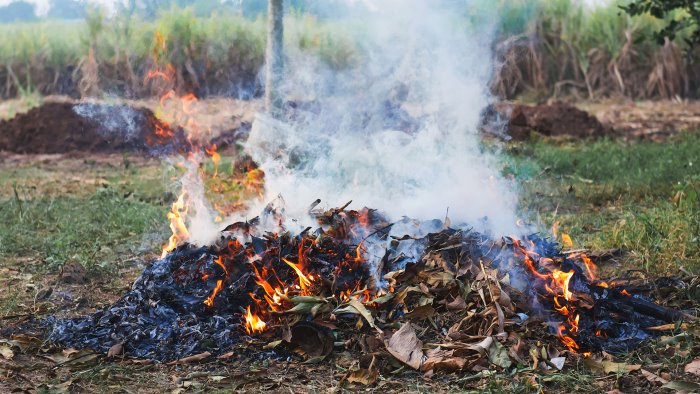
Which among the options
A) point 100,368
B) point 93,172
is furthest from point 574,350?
point 93,172

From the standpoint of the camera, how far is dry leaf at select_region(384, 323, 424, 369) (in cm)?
436

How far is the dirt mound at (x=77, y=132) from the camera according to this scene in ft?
43.8

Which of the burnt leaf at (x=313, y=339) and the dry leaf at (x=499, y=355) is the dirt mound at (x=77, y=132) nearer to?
the burnt leaf at (x=313, y=339)

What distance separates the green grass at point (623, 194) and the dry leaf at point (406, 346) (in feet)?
7.09

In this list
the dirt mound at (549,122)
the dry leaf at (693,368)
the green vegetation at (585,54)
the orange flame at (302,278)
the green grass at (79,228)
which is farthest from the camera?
the green vegetation at (585,54)

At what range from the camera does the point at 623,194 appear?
8609 mm

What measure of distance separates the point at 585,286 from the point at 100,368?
2.64 m

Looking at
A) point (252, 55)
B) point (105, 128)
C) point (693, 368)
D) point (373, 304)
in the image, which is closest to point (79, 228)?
point (373, 304)

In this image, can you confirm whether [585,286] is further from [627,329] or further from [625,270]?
[625,270]

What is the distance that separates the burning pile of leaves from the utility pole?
20.6 ft

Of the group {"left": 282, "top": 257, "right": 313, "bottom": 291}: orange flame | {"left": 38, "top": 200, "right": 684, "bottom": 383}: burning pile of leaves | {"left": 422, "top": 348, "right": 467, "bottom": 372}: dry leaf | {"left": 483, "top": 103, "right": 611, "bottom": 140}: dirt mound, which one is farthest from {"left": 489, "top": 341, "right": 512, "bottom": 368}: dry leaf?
{"left": 483, "top": 103, "right": 611, "bottom": 140}: dirt mound

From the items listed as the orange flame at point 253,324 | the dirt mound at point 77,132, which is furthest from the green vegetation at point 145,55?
the orange flame at point 253,324

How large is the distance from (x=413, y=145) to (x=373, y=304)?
2.11 m

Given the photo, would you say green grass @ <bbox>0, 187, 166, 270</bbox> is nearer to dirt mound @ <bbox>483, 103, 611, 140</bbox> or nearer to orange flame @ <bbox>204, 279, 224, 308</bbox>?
orange flame @ <bbox>204, 279, 224, 308</bbox>
